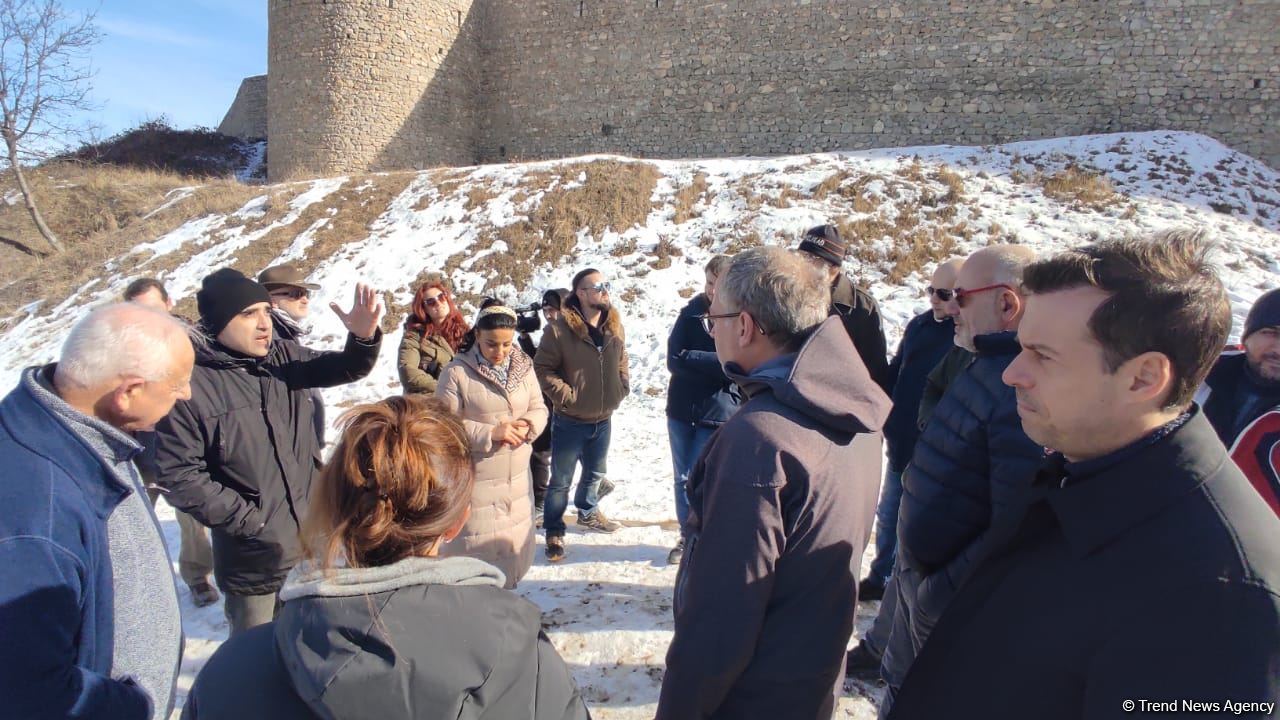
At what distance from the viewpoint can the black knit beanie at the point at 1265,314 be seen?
2371 millimetres

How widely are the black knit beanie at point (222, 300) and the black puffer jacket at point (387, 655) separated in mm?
1738

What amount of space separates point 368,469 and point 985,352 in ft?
5.53

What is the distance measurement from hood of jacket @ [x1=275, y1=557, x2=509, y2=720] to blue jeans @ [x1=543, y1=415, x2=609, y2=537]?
2.89 metres

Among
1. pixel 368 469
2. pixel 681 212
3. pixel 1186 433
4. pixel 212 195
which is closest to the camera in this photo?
pixel 1186 433

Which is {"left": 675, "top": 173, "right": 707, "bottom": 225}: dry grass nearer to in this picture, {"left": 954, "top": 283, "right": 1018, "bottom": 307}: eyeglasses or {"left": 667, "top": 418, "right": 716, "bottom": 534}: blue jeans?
{"left": 667, "top": 418, "right": 716, "bottom": 534}: blue jeans

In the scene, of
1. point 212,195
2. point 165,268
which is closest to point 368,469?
point 165,268

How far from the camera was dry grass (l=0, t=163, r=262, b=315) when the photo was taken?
41.4 feet

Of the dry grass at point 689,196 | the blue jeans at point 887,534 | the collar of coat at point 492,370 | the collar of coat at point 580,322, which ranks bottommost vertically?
the blue jeans at point 887,534

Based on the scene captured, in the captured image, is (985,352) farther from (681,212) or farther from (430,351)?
(681,212)

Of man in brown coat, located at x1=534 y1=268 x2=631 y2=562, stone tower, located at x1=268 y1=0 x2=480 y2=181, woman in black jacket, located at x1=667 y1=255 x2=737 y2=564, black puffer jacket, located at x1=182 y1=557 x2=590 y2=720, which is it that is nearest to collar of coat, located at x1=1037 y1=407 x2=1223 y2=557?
black puffer jacket, located at x1=182 y1=557 x2=590 y2=720

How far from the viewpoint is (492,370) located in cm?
314

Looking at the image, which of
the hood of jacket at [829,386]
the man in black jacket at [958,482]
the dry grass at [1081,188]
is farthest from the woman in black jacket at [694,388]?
the dry grass at [1081,188]

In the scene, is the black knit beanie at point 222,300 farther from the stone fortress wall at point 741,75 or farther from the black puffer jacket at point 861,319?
the stone fortress wall at point 741,75

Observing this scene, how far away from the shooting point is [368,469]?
1.22m
